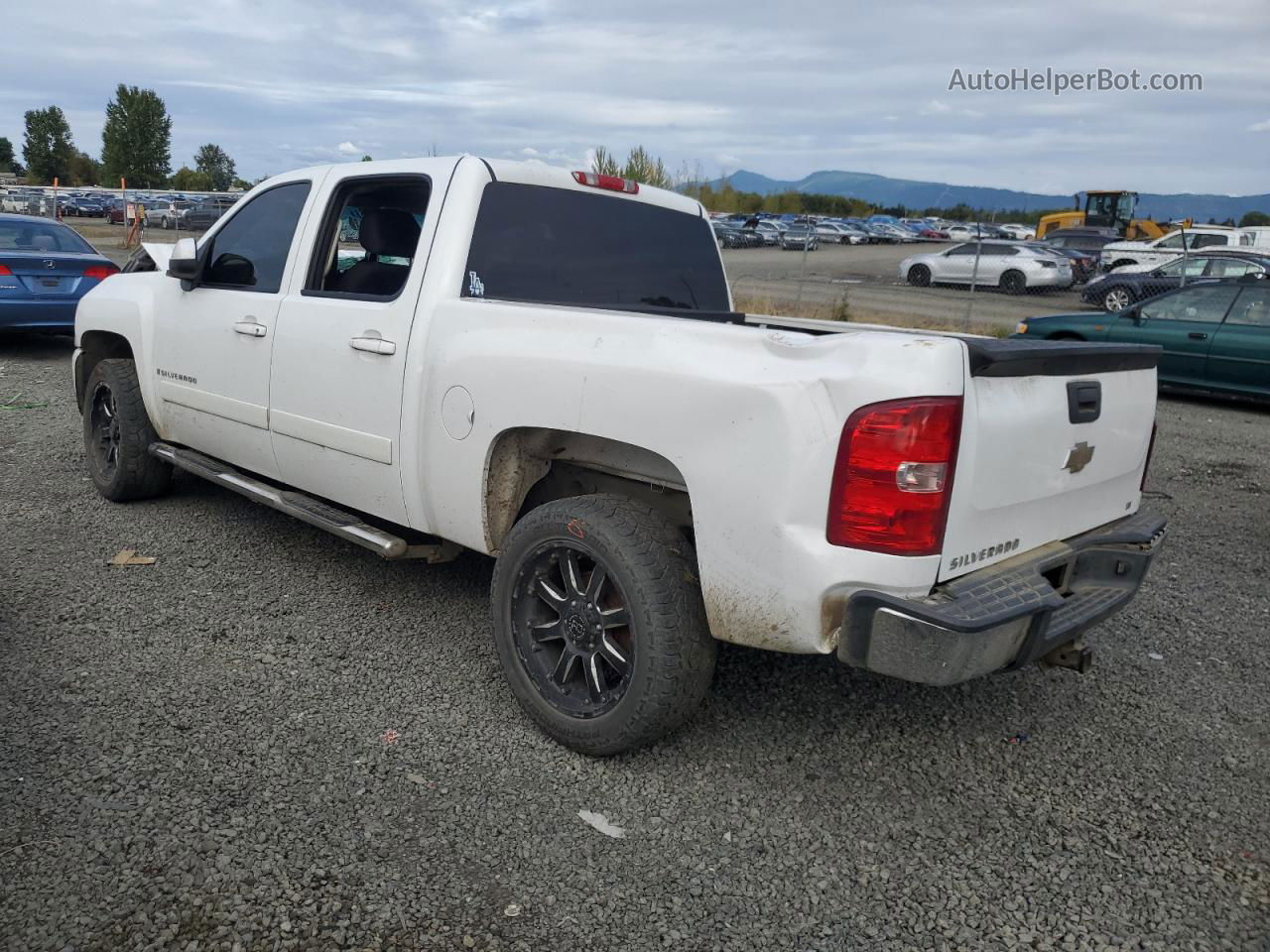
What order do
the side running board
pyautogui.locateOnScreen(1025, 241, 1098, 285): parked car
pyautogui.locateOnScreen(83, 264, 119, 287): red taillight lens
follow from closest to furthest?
the side running board
pyautogui.locateOnScreen(83, 264, 119, 287): red taillight lens
pyautogui.locateOnScreen(1025, 241, 1098, 285): parked car

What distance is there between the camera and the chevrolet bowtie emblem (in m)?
3.06

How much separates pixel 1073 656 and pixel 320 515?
9.59 ft

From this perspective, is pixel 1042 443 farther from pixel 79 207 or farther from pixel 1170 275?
pixel 79 207

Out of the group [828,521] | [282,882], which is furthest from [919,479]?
[282,882]

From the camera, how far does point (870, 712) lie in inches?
144

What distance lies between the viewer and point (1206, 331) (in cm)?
1079

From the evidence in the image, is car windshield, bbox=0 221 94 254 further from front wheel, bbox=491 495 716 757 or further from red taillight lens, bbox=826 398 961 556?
red taillight lens, bbox=826 398 961 556

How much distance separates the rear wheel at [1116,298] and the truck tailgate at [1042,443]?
1891cm

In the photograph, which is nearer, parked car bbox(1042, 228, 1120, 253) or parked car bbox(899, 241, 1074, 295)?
parked car bbox(899, 241, 1074, 295)

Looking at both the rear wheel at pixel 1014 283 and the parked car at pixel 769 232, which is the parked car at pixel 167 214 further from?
the rear wheel at pixel 1014 283

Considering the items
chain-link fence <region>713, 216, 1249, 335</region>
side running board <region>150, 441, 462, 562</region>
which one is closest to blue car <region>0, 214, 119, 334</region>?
side running board <region>150, 441, 462, 562</region>

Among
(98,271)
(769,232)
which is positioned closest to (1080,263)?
(769,232)

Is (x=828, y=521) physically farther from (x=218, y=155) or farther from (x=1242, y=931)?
(x=218, y=155)

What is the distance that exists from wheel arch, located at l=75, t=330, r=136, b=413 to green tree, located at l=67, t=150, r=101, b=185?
9475 cm
